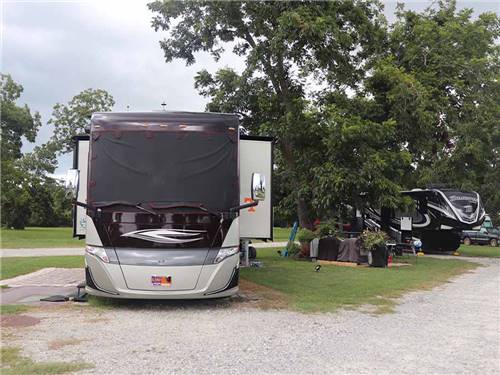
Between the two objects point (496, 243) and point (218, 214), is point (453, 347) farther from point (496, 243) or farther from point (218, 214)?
point (496, 243)

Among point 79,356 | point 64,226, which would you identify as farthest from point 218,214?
point 64,226

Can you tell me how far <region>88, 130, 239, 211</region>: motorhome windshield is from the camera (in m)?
8.31

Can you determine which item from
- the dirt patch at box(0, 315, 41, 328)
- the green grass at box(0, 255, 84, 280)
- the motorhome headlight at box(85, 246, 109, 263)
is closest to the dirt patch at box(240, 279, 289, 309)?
the motorhome headlight at box(85, 246, 109, 263)

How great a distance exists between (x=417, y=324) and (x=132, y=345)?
418cm

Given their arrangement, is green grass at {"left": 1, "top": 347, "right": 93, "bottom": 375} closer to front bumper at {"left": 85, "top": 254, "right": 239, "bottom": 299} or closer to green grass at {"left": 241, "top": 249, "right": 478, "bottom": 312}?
front bumper at {"left": 85, "top": 254, "right": 239, "bottom": 299}

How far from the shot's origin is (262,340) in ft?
21.5

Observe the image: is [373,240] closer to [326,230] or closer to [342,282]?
[326,230]

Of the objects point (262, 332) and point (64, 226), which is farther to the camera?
point (64, 226)

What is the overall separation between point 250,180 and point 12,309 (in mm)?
4792

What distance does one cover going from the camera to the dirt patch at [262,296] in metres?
9.17

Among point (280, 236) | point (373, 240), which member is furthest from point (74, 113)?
point (373, 240)

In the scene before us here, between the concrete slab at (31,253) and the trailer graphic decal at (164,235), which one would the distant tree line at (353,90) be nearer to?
the concrete slab at (31,253)

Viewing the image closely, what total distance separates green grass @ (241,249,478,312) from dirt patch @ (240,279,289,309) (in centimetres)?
15

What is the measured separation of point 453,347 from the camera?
6371 millimetres
